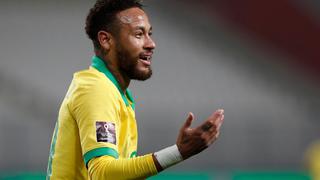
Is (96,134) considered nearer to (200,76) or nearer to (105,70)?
(105,70)

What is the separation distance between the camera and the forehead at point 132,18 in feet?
13.1

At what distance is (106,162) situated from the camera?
346cm

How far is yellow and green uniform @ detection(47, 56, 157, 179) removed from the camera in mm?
3455

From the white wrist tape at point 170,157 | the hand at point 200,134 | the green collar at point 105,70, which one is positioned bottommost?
the white wrist tape at point 170,157

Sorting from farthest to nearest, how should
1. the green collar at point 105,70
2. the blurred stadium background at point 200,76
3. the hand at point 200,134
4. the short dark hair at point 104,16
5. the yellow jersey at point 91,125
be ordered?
1. the blurred stadium background at point 200,76
2. the short dark hair at point 104,16
3. the green collar at point 105,70
4. the yellow jersey at point 91,125
5. the hand at point 200,134

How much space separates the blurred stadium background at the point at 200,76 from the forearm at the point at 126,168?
21.7ft

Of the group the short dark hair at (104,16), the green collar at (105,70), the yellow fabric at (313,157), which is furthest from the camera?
the yellow fabric at (313,157)

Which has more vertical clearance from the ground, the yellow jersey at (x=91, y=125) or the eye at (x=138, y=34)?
the eye at (x=138, y=34)

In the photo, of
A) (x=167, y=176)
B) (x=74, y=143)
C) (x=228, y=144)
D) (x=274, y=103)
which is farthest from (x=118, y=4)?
(x=274, y=103)

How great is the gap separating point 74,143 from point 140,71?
50 centimetres

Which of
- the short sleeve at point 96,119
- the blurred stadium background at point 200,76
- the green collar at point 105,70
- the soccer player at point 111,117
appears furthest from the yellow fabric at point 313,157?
the short sleeve at point 96,119

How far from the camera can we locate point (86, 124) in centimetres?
357

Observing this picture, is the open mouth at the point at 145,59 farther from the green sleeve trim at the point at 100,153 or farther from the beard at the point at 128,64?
the green sleeve trim at the point at 100,153

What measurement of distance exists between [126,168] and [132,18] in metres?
0.90
